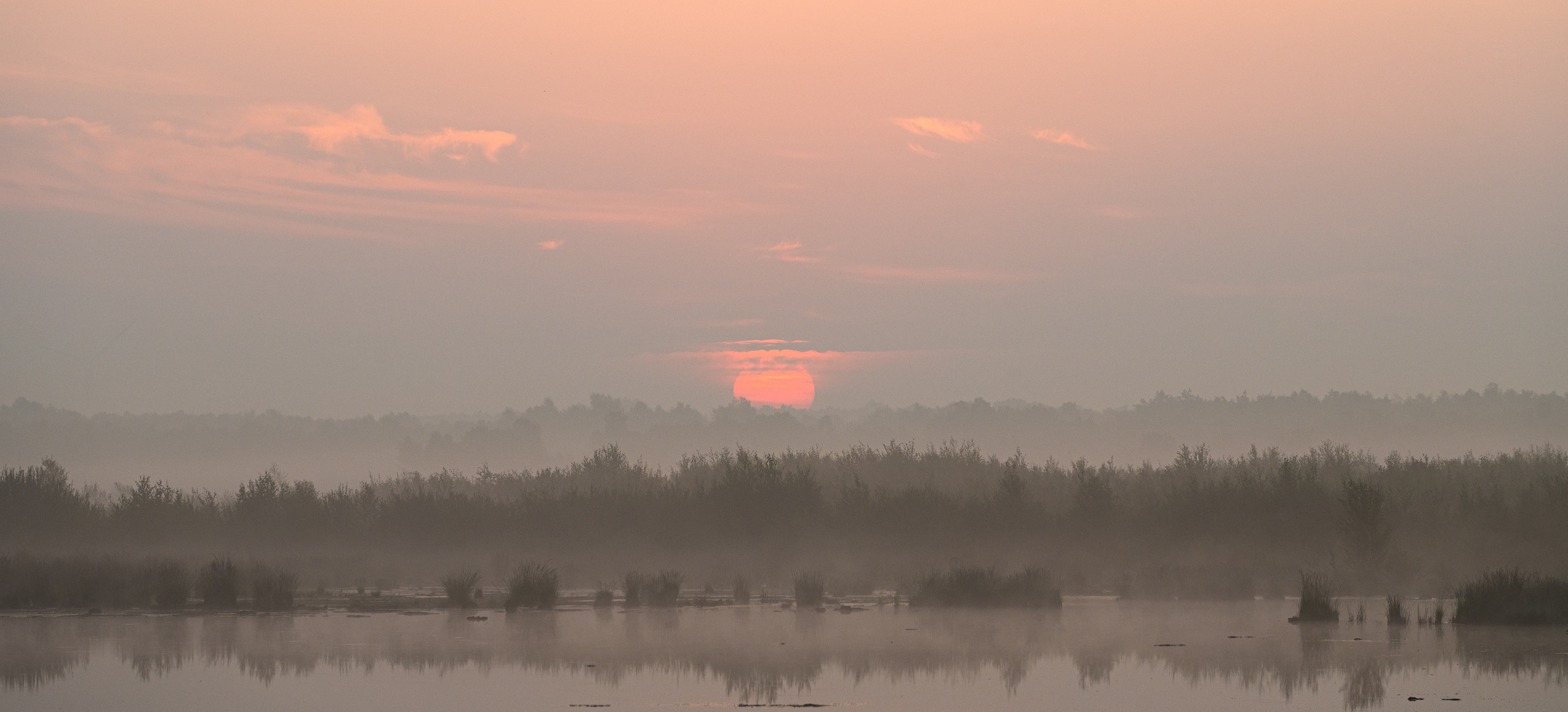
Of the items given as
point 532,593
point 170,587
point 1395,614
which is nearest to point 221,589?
point 170,587

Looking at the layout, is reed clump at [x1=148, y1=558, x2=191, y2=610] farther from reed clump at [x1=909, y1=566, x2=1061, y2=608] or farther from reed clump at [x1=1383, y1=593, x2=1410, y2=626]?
reed clump at [x1=1383, y1=593, x2=1410, y2=626]

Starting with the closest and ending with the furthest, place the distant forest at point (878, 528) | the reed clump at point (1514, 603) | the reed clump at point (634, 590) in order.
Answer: the reed clump at point (1514, 603), the reed clump at point (634, 590), the distant forest at point (878, 528)

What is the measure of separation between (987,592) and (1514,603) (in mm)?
7524

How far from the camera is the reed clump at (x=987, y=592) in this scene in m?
23.7

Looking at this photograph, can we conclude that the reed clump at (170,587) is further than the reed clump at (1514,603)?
Yes

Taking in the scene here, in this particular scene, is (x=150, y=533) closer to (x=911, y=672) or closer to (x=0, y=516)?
(x=0, y=516)

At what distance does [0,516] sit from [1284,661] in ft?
94.8

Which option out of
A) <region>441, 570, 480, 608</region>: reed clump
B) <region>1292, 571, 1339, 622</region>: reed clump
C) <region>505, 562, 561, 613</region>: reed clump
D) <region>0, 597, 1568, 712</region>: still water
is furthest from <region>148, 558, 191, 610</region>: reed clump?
<region>1292, 571, 1339, 622</region>: reed clump

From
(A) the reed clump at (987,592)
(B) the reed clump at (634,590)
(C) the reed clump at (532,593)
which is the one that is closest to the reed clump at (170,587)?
(C) the reed clump at (532,593)

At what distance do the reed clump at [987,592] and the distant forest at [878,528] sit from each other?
249 centimetres

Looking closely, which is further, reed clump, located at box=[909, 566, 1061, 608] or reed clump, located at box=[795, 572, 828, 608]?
reed clump, located at box=[795, 572, 828, 608]

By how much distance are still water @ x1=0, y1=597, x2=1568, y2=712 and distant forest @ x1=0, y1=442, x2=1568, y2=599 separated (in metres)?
6.27

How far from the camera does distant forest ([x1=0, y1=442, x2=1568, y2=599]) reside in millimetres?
28250

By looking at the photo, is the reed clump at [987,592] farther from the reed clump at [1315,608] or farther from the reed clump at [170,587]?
the reed clump at [170,587]
